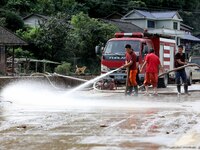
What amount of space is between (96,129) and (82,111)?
139 inches

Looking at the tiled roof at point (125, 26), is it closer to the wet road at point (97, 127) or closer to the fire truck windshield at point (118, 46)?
the fire truck windshield at point (118, 46)

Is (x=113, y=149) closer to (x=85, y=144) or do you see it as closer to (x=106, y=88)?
(x=85, y=144)

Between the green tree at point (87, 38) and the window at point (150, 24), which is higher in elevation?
the window at point (150, 24)

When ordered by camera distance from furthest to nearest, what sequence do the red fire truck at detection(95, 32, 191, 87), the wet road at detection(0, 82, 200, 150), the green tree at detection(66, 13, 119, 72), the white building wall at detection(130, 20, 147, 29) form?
the white building wall at detection(130, 20, 147, 29) < the green tree at detection(66, 13, 119, 72) < the red fire truck at detection(95, 32, 191, 87) < the wet road at detection(0, 82, 200, 150)

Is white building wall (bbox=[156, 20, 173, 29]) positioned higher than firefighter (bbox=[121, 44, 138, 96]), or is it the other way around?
white building wall (bbox=[156, 20, 173, 29])

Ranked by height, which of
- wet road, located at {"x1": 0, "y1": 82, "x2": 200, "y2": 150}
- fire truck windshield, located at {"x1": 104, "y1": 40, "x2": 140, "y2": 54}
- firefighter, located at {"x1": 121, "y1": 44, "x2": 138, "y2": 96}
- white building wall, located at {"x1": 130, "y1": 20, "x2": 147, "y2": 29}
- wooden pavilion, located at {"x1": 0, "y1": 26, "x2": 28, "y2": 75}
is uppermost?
white building wall, located at {"x1": 130, "y1": 20, "x2": 147, "y2": 29}

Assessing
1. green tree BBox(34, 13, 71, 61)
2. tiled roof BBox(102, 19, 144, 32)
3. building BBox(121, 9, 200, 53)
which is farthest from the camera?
building BBox(121, 9, 200, 53)

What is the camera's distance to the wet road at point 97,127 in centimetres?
785

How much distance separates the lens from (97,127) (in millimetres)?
9711

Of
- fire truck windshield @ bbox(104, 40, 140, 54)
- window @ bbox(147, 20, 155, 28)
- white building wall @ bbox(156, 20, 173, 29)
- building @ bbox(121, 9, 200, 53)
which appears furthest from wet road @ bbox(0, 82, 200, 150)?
white building wall @ bbox(156, 20, 173, 29)

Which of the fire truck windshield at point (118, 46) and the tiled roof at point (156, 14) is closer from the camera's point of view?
the fire truck windshield at point (118, 46)

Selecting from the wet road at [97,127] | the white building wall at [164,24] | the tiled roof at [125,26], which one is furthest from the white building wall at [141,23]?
the wet road at [97,127]

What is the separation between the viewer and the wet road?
25.8ft

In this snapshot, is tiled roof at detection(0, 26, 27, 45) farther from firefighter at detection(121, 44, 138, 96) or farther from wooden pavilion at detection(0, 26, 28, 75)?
firefighter at detection(121, 44, 138, 96)
